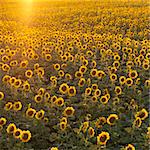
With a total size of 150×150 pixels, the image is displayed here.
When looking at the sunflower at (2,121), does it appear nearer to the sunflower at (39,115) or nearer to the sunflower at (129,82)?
the sunflower at (39,115)

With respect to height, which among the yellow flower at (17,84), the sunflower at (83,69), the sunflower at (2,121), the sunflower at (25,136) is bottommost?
the sunflower at (25,136)

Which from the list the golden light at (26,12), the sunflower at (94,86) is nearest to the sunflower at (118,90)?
the sunflower at (94,86)

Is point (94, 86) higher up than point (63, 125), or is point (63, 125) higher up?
point (94, 86)

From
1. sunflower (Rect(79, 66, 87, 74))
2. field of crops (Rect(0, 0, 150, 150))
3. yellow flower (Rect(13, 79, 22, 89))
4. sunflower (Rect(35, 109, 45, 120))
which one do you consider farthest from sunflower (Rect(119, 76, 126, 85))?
sunflower (Rect(35, 109, 45, 120))

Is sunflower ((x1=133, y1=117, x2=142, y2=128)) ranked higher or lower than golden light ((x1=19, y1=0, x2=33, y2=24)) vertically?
lower

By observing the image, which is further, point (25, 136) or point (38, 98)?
point (38, 98)

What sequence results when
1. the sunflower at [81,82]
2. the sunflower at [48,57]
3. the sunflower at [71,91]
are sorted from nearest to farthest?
the sunflower at [71,91] < the sunflower at [81,82] < the sunflower at [48,57]

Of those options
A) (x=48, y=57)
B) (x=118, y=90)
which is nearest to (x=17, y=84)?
(x=118, y=90)

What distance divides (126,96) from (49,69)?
2199 mm

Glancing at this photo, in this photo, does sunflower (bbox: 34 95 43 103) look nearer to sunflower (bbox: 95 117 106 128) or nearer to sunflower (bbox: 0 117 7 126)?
sunflower (bbox: 0 117 7 126)

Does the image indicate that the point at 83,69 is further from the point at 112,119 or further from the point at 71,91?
the point at 112,119

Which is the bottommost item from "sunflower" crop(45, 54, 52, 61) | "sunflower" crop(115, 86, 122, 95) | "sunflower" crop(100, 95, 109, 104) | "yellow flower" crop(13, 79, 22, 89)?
"sunflower" crop(100, 95, 109, 104)

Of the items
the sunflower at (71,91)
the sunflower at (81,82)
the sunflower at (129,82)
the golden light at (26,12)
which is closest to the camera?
the sunflower at (71,91)

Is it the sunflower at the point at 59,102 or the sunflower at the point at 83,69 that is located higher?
the sunflower at the point at 83,69
